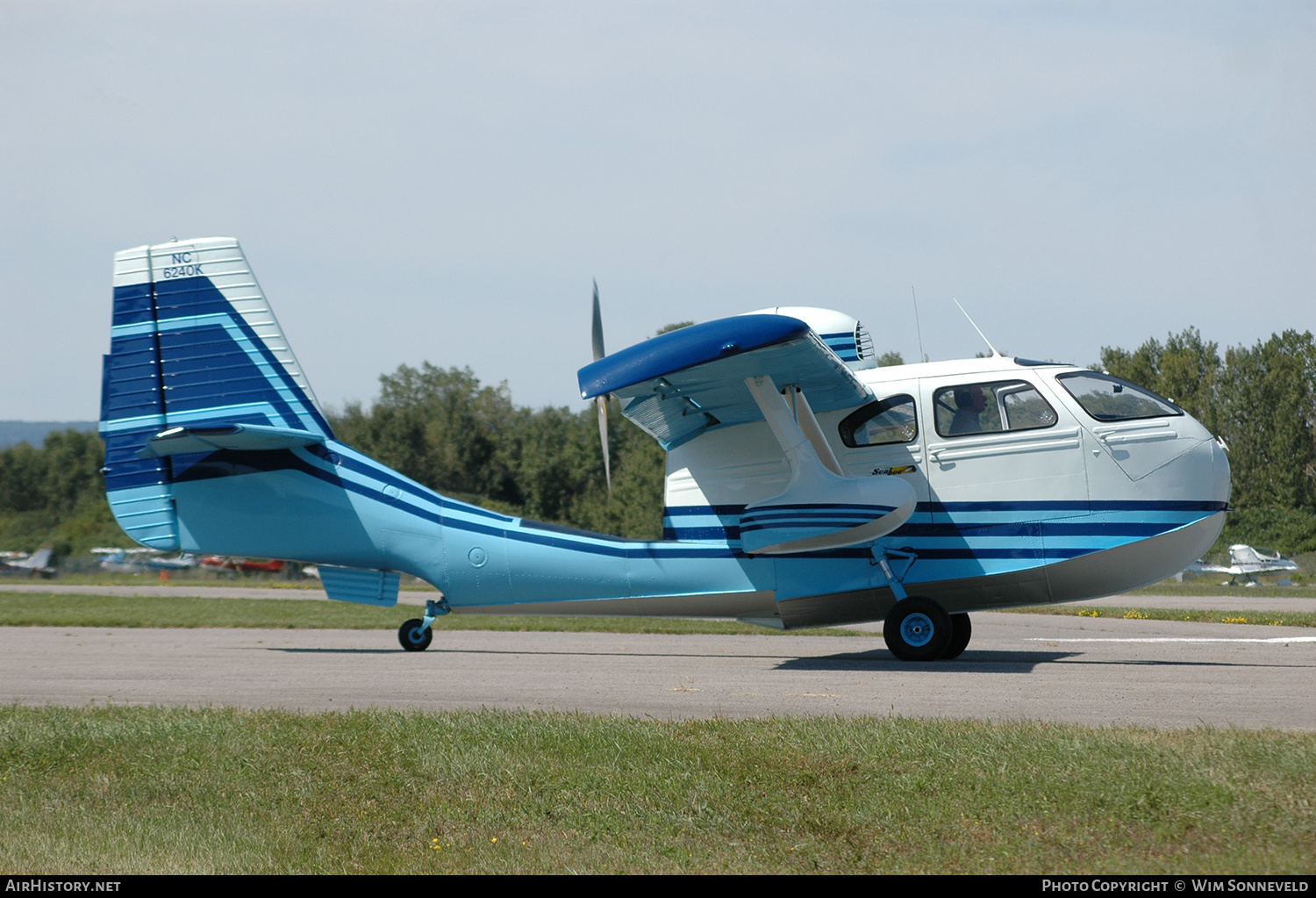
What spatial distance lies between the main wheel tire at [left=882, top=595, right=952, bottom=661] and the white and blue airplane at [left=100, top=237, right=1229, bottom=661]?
25 mm

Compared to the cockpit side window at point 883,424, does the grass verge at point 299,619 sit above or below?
below

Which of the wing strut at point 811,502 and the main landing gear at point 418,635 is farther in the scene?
the main landing gear at point 418,635

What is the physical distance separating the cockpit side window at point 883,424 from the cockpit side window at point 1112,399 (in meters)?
1.59

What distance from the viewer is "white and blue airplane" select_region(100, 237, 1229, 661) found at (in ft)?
34.5

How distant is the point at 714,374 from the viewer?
10.5m

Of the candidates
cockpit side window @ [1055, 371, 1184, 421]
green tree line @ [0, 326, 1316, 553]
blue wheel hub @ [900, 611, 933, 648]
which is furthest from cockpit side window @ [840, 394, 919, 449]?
green tree line @ [0, 326, 1316, 553]

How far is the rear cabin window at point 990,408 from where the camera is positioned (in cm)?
1083

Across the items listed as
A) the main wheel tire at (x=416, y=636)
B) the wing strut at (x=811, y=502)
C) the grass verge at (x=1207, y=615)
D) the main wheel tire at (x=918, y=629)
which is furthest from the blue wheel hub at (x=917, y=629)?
the main wheel tire at (x=416, y=636)

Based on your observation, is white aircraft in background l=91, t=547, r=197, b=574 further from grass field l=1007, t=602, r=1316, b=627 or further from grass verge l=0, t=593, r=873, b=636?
grass field l=1007, t=602, r=1316, b=627

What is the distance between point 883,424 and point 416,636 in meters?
6.59

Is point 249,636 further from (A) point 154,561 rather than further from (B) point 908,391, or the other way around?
(A) point 154,561

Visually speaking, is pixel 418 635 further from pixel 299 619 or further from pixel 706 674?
pixel 299 619

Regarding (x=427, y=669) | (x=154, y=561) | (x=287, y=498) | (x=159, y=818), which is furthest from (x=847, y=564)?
(x=154, y=561)

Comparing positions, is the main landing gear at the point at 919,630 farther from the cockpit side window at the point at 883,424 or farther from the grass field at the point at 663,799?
the grass field at the point at 663,799
